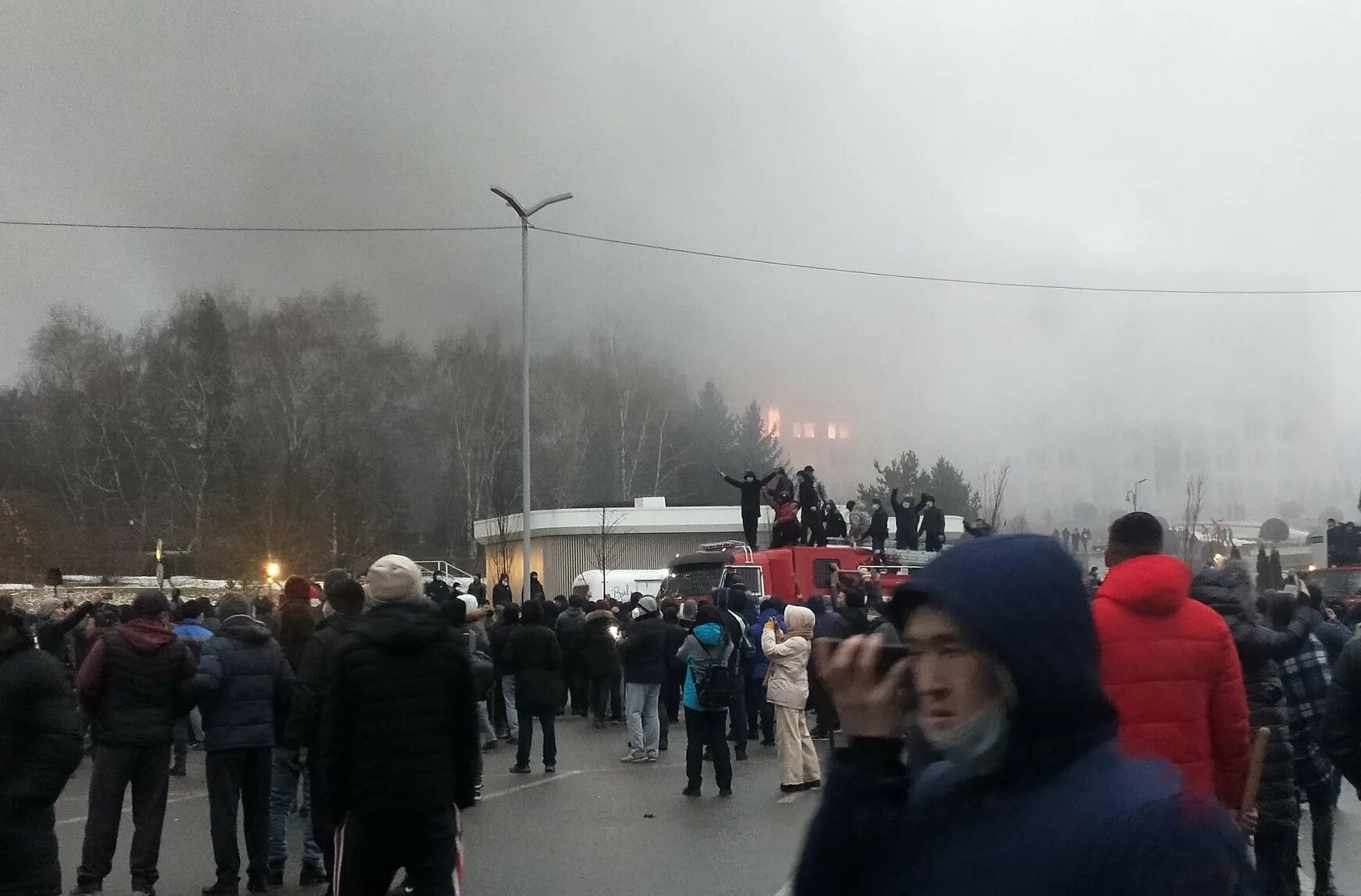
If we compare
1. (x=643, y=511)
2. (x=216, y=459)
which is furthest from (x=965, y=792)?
(x=216, y=459)

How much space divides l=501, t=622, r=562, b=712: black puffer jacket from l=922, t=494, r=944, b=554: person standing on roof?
14.3 metres

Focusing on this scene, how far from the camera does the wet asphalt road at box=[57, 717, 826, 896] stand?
8.46 meters

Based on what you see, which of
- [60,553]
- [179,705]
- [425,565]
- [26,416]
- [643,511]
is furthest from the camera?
[26,416]

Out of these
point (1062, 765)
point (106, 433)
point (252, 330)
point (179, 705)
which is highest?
point (252, 330)

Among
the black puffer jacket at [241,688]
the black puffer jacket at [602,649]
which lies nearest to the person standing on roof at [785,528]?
the black puffer jacket at [602,649]

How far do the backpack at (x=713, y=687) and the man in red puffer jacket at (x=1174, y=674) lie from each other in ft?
24.6

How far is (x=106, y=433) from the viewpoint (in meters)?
51.7

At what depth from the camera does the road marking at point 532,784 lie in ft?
40.4

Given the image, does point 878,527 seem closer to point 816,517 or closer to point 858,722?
point 816,517

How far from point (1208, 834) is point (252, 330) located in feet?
186

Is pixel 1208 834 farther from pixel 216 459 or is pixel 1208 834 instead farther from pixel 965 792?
pixel 216 459

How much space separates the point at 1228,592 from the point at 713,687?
6542 mm

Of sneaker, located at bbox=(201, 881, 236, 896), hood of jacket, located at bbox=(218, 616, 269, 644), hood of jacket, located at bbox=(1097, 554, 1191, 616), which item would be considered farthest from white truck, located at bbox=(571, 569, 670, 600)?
hood of jacket, located at bbox=(1097, 554, 1191, 616)

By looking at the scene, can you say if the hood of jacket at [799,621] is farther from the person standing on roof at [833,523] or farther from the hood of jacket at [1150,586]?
the person standing on roof at [833,523]
